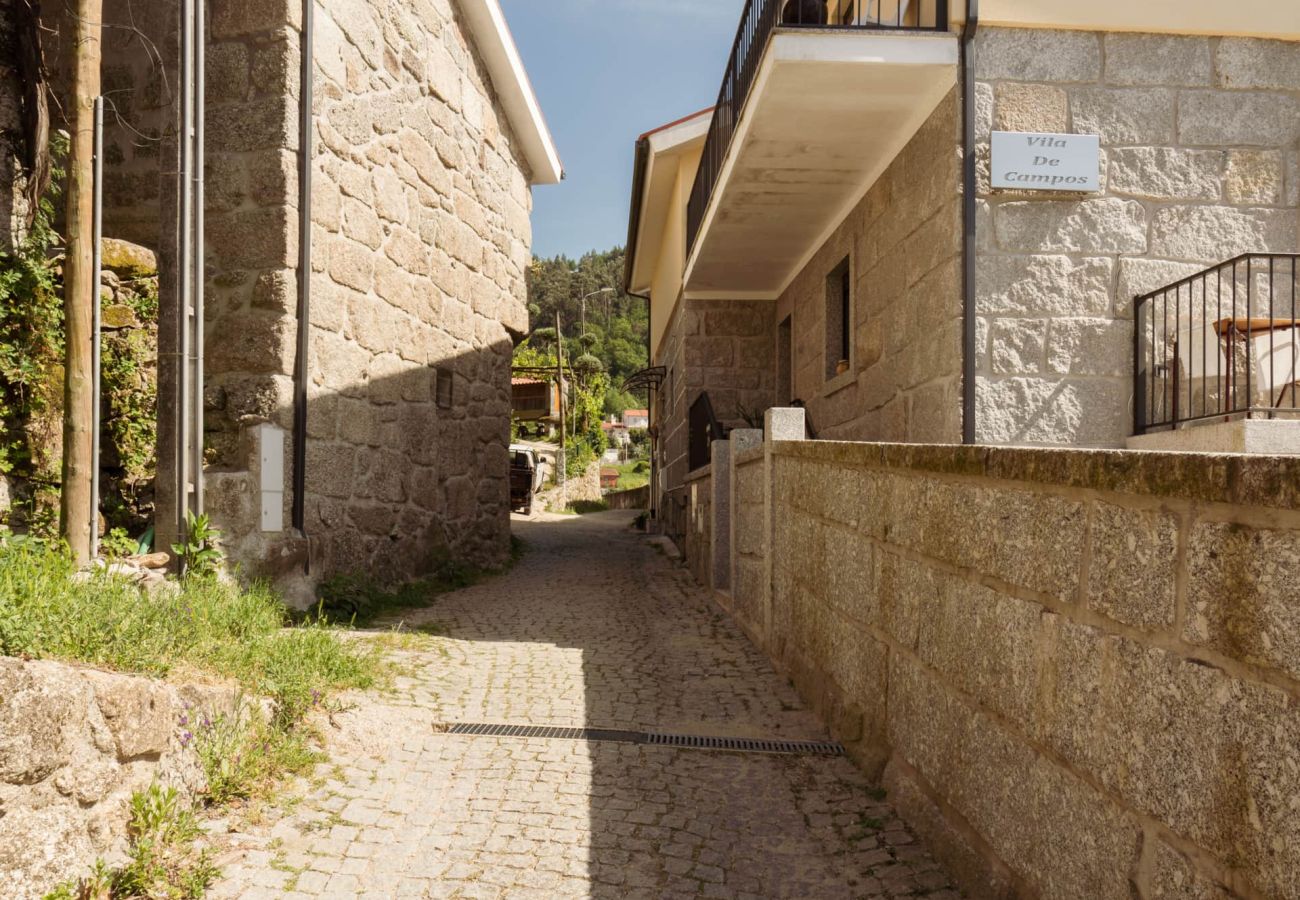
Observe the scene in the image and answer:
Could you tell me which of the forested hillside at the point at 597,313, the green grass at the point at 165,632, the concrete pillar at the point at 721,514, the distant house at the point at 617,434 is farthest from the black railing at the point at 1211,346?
the distant house at the point at 617,434

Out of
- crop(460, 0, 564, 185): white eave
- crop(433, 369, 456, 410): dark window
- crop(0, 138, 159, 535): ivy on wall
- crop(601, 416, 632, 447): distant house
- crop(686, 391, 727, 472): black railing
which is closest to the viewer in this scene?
crop(0, 138, 159, 535): ivy on wall

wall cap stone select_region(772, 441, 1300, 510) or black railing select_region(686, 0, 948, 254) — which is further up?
black railing select_region(686, 0, 948, 254)

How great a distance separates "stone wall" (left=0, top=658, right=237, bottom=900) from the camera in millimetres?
2244

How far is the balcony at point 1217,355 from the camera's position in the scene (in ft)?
15.5

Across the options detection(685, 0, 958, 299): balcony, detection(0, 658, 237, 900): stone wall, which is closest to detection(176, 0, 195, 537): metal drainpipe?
detection(0, 658, 237, 900): stone wall

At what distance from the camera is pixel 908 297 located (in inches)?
249

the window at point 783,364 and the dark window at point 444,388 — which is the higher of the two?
the window at point 783,364

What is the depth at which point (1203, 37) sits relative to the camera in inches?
221

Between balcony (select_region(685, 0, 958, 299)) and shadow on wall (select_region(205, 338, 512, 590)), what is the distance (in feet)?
9.59

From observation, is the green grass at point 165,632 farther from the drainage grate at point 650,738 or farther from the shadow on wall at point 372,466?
the shadow on wall at point 372,466

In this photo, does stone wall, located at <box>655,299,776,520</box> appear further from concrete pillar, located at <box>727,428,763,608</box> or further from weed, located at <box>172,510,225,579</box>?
weed, located at <box>172,510,225,579</box>

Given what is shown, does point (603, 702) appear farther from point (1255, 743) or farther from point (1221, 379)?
point (1221, 379)

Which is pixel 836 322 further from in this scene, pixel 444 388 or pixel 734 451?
pixel 444 388

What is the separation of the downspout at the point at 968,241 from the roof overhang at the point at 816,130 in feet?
0.37
